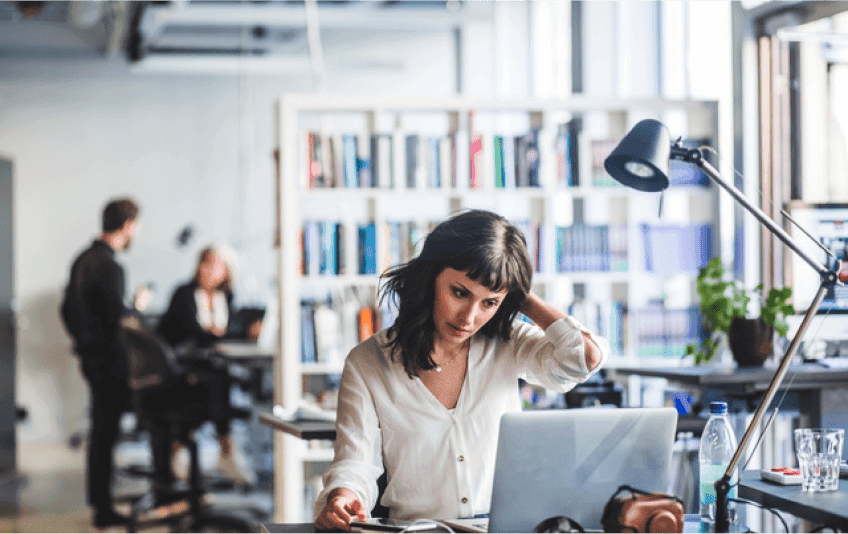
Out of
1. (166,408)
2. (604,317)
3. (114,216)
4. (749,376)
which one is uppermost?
(114,216)

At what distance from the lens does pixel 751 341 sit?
3424 millimetres

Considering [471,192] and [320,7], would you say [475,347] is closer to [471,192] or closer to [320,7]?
[471,192]

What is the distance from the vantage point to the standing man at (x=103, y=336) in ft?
16.1

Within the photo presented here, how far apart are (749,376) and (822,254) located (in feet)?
1.87

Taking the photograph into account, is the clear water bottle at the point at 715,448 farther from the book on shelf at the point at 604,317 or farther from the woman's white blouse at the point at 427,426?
the book on shelf at the point at 604,317

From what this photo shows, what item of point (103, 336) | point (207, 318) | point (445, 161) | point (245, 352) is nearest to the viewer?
point (445, 161)

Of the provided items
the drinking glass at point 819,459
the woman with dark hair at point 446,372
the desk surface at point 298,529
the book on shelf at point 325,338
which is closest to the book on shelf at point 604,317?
the book on shelf at point 325,338

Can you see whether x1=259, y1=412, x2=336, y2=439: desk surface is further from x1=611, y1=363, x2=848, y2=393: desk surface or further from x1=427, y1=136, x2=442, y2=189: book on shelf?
x1=427, y1=136, x2=442, y2=189: book on shelf

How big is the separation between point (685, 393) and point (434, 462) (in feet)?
8.10

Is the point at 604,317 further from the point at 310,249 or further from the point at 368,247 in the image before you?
the point at 310,249

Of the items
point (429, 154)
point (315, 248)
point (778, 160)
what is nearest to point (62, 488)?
point (315, 248)

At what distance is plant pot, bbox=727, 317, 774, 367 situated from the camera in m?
3.42

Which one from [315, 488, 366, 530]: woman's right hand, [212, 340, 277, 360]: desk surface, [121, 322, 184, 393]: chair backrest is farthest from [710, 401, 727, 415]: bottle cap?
[212, 340, 277, 360]: desk surface

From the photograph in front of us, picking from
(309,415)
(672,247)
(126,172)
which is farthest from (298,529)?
(126,172)
